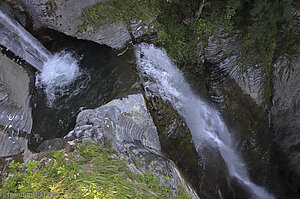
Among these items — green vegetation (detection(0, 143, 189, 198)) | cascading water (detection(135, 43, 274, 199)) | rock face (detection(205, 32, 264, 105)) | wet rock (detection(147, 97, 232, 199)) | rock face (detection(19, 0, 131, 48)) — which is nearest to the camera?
green vegetation (detection(0, 143, 189, 198))

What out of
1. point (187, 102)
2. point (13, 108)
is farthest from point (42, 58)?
point (187, 102)

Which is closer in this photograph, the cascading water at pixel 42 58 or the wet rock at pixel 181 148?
the wet rock at pixel 181 148

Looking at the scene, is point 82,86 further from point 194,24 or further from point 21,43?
point 194,24

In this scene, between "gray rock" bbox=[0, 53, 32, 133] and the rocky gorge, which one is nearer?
the rocky gorge

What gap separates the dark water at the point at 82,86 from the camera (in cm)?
364

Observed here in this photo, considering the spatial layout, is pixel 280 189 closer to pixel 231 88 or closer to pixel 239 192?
pixel 239 192

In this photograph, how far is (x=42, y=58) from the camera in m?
4.59

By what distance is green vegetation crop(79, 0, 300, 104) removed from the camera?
4.71 meters

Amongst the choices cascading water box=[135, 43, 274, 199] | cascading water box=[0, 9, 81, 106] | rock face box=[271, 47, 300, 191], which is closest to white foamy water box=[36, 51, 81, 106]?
cascading water box=[0, 9, 81, 106]

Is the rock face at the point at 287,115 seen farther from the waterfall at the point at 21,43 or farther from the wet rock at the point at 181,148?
the waterfall at the point at 21,43

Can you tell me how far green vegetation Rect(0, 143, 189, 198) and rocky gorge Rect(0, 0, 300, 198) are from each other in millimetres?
165

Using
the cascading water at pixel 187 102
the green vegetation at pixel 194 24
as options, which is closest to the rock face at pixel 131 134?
the cascading water at pixel 187 102

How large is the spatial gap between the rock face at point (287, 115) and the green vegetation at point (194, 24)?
0.38 m

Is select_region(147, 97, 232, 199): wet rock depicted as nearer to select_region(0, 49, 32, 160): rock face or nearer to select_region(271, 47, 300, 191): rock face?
select_region(0, 49, 32, 160): rock face
